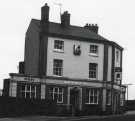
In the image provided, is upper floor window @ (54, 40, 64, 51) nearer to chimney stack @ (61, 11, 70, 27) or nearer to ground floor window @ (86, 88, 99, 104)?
chimney stack @ (61, 11, 70, 27)

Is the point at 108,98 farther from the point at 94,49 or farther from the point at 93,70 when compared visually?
the point at 94,49

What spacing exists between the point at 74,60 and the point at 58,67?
250 cm

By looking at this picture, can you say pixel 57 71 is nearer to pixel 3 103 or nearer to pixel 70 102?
pixel 70 102

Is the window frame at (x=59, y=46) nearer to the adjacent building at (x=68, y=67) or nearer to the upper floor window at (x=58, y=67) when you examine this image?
the adjacent building at (x=68, y=67)

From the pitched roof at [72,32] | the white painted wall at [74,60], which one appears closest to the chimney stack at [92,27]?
the pitched roof at [72,32]

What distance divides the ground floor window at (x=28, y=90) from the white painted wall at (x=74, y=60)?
296 cm

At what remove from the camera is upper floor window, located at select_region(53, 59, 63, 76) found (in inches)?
2032

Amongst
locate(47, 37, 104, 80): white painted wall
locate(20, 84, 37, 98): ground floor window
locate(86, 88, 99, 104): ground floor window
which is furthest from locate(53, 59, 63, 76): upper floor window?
locate(86, 88, 99, 104): ground floor window

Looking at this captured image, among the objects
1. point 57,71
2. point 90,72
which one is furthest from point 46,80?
point 90,72

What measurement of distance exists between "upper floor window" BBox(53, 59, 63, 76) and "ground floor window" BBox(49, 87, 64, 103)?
1.86 m

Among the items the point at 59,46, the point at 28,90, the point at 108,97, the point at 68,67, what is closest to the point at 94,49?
the point at 68,67

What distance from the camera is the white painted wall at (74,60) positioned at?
51375 millimetres

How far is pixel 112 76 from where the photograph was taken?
184 ft

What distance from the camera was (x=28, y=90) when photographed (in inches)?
1911
